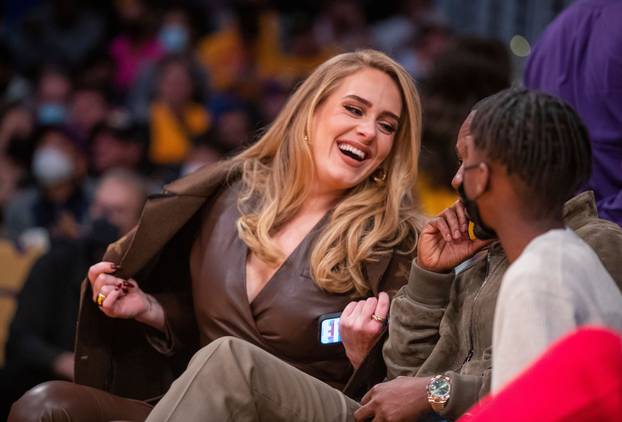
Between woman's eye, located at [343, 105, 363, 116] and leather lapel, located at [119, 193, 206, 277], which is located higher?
woman's eye, located at [343, 105, 363, 116]

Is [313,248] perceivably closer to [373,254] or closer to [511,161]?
[373,254]

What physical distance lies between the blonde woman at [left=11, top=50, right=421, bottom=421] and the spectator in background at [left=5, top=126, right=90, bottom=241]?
8.49 ft

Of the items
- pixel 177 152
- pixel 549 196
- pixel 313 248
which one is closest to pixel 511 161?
pixel 549 196

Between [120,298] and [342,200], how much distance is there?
0.73 metres

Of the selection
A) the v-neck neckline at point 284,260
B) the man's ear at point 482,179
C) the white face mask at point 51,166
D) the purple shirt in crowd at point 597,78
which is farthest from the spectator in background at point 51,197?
the man's ear at point 482,179

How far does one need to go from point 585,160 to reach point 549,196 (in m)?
0.12

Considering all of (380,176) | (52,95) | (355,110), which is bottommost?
(52,95)

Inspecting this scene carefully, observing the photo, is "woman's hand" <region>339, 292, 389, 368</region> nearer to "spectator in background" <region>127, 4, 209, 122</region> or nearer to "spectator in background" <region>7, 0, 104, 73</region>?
"spectator in background" <region>127, 4, 209, 122</region>

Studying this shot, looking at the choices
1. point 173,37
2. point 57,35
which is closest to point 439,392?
point 173,37

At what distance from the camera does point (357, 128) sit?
12.0ft

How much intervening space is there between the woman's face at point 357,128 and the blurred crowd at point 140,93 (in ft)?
4.28

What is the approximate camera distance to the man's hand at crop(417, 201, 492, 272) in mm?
3098

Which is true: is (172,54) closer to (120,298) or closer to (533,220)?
(120,298)

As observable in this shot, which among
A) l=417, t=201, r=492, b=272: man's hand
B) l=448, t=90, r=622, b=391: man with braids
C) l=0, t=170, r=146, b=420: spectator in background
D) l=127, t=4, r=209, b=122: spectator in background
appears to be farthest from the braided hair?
l=127, t=4, r=209, b=122: spectator in background
